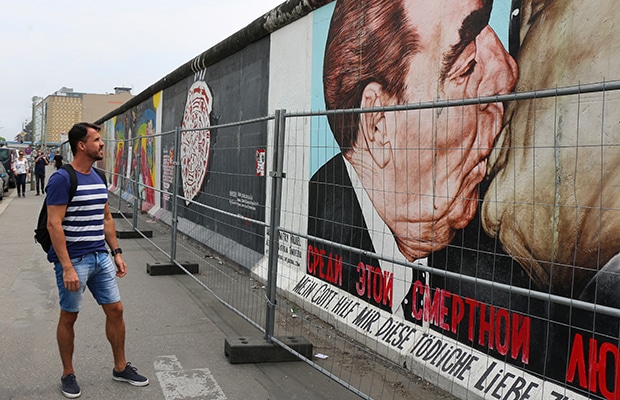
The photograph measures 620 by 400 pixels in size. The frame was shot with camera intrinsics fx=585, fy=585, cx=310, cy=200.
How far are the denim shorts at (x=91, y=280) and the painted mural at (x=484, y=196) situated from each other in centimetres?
154

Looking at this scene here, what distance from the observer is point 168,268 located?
843 centimetres

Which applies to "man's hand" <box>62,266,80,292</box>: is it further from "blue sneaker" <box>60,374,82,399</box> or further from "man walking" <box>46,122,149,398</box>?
"blue sneaker" <box>60,374,82,399</box>

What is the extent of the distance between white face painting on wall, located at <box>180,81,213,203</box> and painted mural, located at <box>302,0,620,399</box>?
552 cm

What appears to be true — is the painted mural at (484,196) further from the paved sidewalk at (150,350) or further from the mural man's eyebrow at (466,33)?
the paved sidewalk at (150,350)

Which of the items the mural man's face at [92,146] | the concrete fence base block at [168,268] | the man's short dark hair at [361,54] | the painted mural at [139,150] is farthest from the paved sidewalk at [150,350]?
the painted mural at [139,150]

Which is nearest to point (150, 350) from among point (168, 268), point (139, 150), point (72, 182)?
point (72, 182)

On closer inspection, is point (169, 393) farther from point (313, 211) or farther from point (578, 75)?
point (578, 75)

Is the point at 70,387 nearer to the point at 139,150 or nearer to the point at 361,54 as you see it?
the point at 361,54

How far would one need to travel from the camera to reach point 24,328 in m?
5.71

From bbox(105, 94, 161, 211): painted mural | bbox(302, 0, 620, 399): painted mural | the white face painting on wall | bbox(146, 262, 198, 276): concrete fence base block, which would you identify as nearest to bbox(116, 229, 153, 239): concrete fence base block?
the white face painting on wall

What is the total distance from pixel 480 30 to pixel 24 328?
495 cm

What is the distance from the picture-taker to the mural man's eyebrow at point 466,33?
13.6 ft

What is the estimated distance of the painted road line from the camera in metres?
4.17

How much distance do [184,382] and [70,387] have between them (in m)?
0.80
